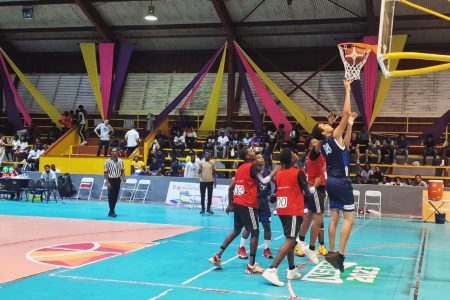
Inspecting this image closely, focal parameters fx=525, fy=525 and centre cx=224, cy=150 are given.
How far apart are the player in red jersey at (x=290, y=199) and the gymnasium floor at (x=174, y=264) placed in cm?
50

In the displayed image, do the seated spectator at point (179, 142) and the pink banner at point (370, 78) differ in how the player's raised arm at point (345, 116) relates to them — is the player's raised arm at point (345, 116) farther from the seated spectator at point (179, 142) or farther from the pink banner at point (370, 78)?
the seated spectator at point (179, 142)

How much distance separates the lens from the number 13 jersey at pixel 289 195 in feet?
22.0

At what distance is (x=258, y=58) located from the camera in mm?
27250

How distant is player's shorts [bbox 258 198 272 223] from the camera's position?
8234 mm

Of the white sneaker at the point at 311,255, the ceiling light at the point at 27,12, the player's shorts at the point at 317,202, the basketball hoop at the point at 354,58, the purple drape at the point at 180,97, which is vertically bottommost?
the white sneaker at the point at 311,255

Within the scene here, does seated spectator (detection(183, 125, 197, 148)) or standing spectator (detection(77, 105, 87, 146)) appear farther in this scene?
standing spectator (detection(77, 105, 87, 146))

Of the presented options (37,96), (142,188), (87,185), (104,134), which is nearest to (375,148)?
(142,188)

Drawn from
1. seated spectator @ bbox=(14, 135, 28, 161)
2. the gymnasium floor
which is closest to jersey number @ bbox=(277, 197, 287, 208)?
the gymnasium floor

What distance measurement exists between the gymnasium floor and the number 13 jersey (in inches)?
35.9

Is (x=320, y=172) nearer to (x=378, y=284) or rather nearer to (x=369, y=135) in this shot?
(x=378, y=284)

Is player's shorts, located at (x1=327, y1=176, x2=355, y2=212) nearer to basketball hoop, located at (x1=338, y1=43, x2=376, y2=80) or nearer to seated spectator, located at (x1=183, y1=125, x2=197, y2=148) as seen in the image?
basketball hoop, located at (x1=338, y1=43, x2=376, y2=80)

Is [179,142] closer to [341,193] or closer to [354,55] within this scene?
[354,55]

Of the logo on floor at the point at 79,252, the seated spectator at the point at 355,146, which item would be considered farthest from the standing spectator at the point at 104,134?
the logo on floor at the point at 79,252

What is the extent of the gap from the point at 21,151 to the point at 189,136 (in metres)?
7.96
